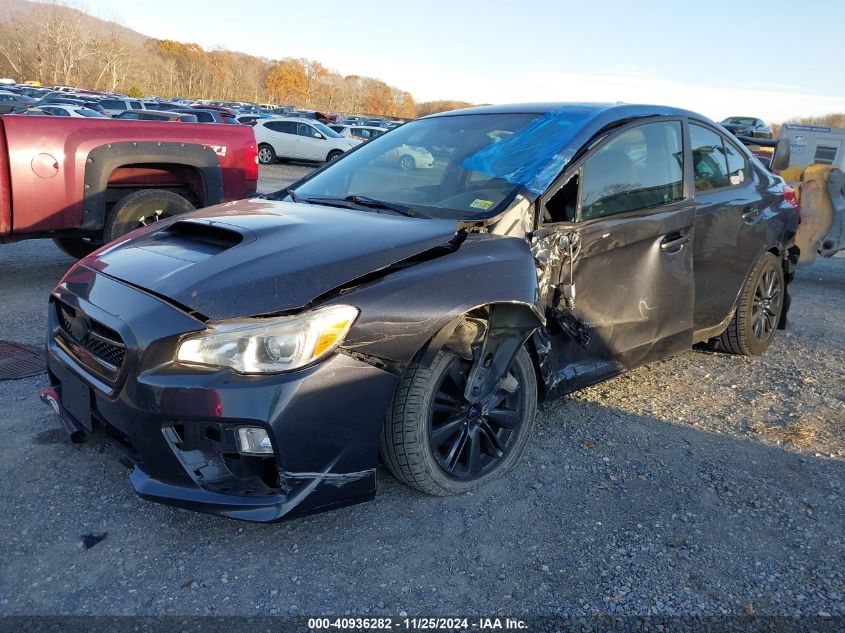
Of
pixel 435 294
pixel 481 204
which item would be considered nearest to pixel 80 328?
pixel 435 294

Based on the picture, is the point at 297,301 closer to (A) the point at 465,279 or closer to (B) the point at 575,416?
(A) the point at 465,279

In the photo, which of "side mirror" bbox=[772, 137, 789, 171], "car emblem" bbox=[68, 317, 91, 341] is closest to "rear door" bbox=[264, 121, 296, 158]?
"side mirror" bbox=[772, 137, 789, 171]

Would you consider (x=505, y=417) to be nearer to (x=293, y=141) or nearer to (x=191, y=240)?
(x=191, y=240)

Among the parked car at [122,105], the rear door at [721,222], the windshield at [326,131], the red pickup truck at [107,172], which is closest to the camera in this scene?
the rear door at [721,222]

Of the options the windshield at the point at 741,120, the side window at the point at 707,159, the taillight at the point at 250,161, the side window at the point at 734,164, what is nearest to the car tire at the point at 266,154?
the taillight at the point at 250,161

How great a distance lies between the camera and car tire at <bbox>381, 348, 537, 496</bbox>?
2.72m

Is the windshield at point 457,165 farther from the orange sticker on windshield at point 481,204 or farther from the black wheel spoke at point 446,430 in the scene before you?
the black wheel spoke at point 446,430

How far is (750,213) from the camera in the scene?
4574mm

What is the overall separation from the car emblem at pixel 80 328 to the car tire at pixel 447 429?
125 centimetres

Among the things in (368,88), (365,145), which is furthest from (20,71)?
(365,145)

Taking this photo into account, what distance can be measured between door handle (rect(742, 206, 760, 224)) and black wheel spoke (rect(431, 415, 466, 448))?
271cm

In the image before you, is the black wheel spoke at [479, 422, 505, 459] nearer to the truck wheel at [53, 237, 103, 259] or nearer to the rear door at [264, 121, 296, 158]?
the truck wheel at [53, 237, 103, 259]

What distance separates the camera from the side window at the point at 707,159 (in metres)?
4.23

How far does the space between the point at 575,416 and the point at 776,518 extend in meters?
1.17
